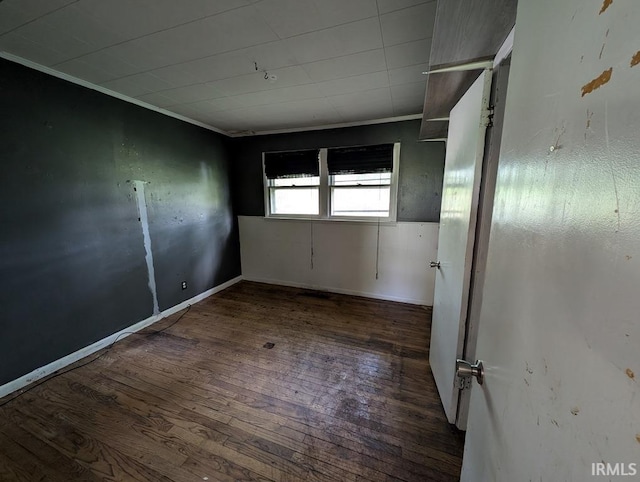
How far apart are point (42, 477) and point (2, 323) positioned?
3.85ft

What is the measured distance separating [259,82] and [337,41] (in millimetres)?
831

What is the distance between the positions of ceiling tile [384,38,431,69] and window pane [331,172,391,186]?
1.52 metres

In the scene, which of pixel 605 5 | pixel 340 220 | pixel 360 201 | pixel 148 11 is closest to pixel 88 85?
pixel 148 11

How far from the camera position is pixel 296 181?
3.73 m

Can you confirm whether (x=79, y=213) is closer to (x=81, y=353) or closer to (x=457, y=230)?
(x=81, y=353)

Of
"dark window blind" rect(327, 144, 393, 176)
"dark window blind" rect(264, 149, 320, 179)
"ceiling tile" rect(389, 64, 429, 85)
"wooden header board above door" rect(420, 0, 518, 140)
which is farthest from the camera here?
"dark window blind" rect(264, 149, 320, 179)

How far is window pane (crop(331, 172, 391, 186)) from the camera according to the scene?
3.28m

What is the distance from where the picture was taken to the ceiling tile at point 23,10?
1.26 meters

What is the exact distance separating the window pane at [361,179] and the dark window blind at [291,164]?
31 cm

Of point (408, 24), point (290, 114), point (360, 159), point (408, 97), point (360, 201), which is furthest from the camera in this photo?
point (360, 201)

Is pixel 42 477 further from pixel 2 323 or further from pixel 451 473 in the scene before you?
pixel 451 473

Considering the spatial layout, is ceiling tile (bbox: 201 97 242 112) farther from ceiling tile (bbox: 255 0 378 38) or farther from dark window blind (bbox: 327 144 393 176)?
dark window blind (bbox: 327 144 393 176)

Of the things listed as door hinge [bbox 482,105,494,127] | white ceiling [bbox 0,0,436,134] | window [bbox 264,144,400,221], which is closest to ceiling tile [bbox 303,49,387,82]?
white ceiling [bbox 0,0,436,134]

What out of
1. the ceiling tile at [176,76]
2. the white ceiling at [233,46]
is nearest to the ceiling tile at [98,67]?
the white ceiling at [233,46]
